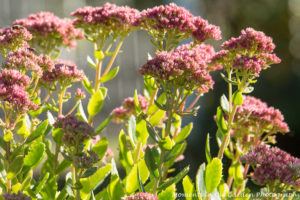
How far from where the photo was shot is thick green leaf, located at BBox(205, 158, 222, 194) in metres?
1.45

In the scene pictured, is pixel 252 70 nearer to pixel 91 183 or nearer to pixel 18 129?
pixel 91 183

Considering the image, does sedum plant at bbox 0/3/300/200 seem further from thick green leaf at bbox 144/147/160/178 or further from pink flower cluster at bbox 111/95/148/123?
pink flower cluster at bbox 111/95/148/123

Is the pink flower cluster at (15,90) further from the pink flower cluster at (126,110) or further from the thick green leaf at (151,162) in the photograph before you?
the pink flower cluster at (126,110)

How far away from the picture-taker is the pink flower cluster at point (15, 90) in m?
1.36

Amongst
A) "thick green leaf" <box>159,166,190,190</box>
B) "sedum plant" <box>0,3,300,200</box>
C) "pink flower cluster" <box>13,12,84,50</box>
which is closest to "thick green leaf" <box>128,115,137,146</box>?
"sedum plant" <box>0,3,300,200</box>

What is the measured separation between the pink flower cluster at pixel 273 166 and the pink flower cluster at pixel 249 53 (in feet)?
0.99

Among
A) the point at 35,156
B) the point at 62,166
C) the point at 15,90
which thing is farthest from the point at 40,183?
the point at 15,90

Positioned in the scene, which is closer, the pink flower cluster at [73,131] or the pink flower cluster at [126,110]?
the pink flower cluster at [73,131]

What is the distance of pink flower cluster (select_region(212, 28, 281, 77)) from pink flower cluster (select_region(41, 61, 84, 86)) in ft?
1.88

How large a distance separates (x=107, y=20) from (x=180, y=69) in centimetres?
54

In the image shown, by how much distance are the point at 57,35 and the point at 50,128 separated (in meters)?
0.57

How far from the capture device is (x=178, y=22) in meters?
1.68

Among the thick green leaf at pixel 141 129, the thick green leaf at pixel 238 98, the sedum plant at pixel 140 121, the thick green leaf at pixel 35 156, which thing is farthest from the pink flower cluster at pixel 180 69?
the thick green leaf at pixel 35 156

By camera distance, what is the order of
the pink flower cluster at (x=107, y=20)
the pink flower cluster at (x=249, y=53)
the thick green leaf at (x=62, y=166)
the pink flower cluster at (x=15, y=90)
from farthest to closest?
the pink flower cluster at (x=107, y=20), the thick green leaf at (x=62, y=166), the pink flower cluster at (x=249, y=53), the pink flower cluster at (x=15, y=90)
